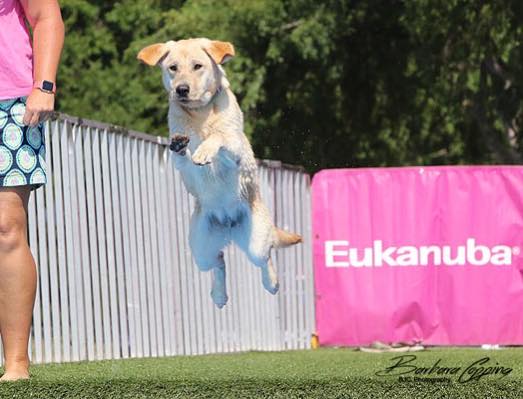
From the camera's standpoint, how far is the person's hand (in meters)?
5.19

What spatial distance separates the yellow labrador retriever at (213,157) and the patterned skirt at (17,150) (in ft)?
1.76

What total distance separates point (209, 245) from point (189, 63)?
97cm

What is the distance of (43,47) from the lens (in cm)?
530

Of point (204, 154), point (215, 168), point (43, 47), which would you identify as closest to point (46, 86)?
point (43, 47)

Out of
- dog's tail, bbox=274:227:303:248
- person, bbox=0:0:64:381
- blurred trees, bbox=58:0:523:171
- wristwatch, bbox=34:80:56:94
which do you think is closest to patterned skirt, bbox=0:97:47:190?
person, bbox=0:0:64:381

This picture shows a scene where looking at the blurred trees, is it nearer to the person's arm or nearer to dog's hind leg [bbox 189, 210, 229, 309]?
dog's hind leg [bbox 189, 210, 229, 309]

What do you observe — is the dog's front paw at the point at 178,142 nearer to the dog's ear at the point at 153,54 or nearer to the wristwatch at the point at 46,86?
the dog's ear at the point at 153,54

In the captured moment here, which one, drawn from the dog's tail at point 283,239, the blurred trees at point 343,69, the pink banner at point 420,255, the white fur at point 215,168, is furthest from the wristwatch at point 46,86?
the blurred trees at point 343,69

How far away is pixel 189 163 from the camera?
5684 mm

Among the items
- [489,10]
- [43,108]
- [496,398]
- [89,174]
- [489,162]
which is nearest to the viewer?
[496,398]

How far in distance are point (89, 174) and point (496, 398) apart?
435cm

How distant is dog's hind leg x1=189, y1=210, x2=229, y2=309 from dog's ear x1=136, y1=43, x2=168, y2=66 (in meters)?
0.85

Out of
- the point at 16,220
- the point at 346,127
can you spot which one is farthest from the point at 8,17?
the point at 346,127

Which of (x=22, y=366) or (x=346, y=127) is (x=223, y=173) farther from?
(x=346, y=127)
